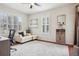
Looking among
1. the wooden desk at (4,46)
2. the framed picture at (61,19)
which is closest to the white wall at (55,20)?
the framed picture at (61,19)

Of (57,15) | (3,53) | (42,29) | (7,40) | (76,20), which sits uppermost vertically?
(57,15)

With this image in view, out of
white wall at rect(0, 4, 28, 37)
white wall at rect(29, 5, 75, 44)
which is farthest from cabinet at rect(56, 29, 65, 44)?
white wall at rect(0, 4, 28, 37)

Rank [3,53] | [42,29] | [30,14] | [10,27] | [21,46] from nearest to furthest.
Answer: [3,53] → [10,27] → [30,14] → [42,29] → [21,46]

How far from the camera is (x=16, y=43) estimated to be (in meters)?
2.68

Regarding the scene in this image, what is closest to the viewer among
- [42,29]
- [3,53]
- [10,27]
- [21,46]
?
[3,53]

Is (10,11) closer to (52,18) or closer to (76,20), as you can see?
(52,18)

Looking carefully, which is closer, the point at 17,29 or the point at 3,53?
the point at 3,53

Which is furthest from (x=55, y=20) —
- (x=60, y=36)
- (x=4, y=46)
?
(x=4, y=46)

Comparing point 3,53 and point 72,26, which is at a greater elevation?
point 72,26

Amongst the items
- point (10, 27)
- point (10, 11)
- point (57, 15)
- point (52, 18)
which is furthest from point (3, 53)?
point (57, 15)

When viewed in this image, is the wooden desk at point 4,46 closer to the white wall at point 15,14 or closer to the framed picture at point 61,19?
the white wall at point 15,14

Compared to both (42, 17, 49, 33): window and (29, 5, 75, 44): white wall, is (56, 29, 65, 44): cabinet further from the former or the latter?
(42, 17, 49, 33): window

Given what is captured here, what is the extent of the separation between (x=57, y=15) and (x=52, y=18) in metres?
0.19

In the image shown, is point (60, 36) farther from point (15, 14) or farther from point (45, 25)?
point (15, 14)
